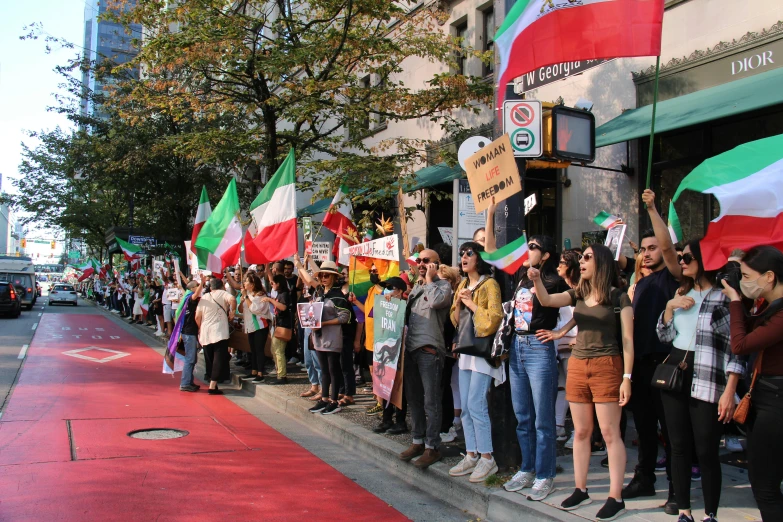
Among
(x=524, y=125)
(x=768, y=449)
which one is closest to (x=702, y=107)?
(x=524, y=125)

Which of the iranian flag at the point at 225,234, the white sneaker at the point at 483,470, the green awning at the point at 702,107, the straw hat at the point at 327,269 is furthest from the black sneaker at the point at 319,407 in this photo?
the green awning at the point at 702,107

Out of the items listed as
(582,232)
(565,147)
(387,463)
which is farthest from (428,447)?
(582,232)

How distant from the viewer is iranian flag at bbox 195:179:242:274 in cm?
1123

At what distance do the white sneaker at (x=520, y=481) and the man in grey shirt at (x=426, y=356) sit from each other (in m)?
1.04

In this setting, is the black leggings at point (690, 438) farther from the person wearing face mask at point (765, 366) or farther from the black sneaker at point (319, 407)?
the black sneaker at point (319, 407)

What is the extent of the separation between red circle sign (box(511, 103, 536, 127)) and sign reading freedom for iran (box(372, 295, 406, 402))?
2.23 metres

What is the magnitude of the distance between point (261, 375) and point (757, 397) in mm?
8898

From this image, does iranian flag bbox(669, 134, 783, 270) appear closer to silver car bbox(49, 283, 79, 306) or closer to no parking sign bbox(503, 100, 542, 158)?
no parking sign bbox(503, 100, 542, 158)

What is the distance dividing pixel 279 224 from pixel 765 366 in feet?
23.7

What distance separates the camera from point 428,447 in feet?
20.8

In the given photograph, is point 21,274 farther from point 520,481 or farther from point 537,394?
point 537,394

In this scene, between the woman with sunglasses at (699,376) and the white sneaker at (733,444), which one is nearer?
the woman with sunglasses at (699,376)

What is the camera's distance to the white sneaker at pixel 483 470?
18.5ft

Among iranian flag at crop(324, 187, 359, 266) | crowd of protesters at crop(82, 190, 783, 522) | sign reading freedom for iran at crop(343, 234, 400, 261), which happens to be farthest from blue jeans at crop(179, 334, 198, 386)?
crowd of protesters at crop(82, 190, 783, 522)
